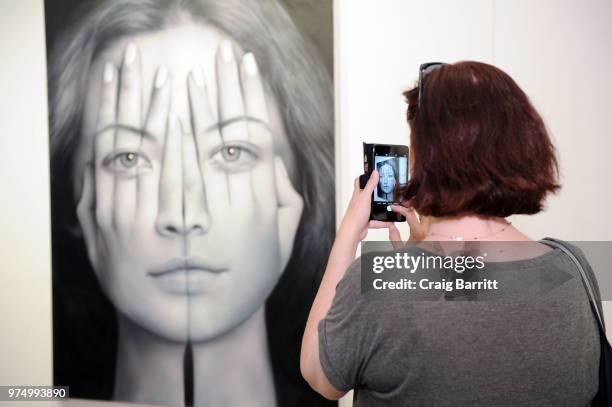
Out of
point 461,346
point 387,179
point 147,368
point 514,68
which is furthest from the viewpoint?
point 147,368

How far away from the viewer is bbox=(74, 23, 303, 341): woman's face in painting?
1787 millimetres

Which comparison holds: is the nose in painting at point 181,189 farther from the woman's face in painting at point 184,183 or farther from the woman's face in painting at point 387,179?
the woman's face in painting at point 387,179

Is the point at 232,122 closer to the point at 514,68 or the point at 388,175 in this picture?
the point at 388,175

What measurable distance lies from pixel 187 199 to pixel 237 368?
62cm

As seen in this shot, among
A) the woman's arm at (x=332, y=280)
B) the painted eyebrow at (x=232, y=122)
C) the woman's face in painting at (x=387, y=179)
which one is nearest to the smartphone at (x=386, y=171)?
the woman's face in painting at (x=387, y=179)

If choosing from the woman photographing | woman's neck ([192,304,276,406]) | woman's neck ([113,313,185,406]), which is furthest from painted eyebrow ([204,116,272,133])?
the woman photographing

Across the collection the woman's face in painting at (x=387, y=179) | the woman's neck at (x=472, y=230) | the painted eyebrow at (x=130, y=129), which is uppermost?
the painted eyebrow at (x=130, y=129)

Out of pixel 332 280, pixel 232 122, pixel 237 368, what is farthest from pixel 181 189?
pixel 332 280

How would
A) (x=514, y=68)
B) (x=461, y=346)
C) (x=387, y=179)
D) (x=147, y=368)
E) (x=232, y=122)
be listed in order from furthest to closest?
(x=147, y=368) < (x=232, y=122) < (x=514, y=68) < (x=387, y=179) < (x=461, y=346)

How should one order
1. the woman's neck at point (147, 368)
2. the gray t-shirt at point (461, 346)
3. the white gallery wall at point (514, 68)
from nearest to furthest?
Result: the gray t-shirt at point (461, 346), the white gallery wall at point (514, 68), the woman's neck at point (147, 368)

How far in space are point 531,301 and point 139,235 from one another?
4.80ft

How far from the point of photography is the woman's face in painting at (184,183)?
1.79 metres

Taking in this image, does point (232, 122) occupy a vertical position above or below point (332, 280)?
above

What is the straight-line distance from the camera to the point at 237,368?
6.03 ft
